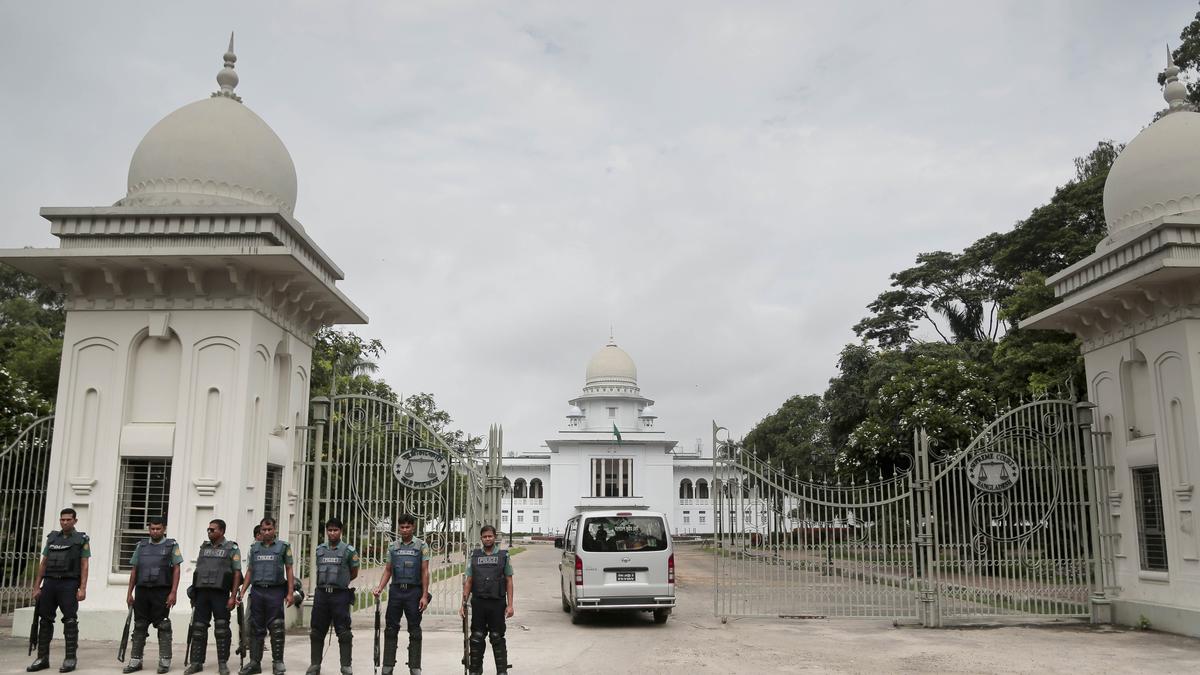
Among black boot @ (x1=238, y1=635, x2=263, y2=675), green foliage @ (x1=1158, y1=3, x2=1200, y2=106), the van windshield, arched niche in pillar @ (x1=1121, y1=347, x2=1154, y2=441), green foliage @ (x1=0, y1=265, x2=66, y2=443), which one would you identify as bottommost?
black boot @ (x1=238, y1=635, x2=263, y2=675)

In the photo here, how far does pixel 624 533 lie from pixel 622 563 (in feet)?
1.45

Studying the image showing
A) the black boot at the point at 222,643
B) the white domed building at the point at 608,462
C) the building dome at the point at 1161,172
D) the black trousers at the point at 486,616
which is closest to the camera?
the black trousers at the point at 486,616

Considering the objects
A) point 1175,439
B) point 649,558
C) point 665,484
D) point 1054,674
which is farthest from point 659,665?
point 665,484

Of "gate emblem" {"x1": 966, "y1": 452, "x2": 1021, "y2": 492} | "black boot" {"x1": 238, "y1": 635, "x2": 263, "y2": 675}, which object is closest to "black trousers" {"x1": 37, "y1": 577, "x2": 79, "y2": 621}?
"black boot" {"x1": 238, "y1": 635, "x2": 263, "y2": 675}

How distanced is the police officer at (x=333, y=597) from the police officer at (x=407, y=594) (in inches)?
13.0

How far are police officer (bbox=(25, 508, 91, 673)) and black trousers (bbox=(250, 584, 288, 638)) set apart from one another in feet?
5.64

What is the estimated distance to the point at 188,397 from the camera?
10992mm

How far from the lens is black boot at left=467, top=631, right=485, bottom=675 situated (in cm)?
839

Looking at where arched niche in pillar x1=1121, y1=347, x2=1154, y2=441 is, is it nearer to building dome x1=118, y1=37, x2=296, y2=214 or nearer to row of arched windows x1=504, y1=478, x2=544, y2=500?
building dome x1=118, y1=37, x2=296, y2=214

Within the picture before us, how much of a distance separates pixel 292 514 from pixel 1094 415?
11416 millimetres

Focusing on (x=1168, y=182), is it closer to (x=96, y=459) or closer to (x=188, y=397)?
(x=188, y=397)

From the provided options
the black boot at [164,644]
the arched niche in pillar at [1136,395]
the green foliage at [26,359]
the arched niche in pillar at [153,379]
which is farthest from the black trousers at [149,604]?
the arched niche in pillar at [1136,395]

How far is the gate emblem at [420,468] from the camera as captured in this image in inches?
493

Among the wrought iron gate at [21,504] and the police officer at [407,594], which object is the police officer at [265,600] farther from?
the wrought iron gate at [21,504]
